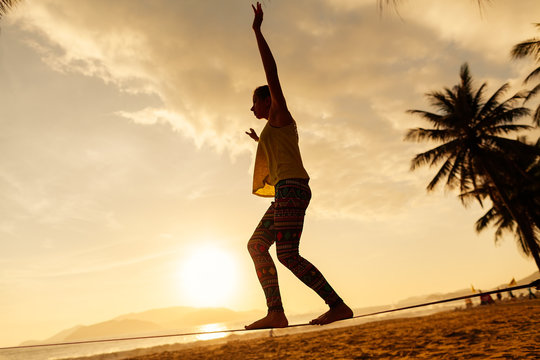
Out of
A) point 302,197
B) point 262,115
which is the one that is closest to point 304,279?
point 302,197

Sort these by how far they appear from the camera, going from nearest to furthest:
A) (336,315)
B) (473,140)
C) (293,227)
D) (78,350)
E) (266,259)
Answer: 1. (293,227)
2. (336,315)
3. (266,259)
4. (473,140)
5. (78,350)

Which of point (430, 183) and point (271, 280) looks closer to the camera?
point (271, 280)

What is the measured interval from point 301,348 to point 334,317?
A: 13319 mm

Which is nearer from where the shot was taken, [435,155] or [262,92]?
[262,92]

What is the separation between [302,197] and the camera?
2426mm

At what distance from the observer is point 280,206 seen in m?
2.39

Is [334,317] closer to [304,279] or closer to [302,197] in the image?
[304,279]

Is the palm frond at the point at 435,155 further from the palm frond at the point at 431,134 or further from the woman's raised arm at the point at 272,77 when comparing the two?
the woman's raised arm at the point at 272,77

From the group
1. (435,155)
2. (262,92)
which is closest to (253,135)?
(262,92)

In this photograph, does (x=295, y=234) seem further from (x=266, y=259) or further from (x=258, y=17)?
(x=258, y=17)

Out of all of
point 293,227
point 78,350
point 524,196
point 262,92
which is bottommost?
point 78,350

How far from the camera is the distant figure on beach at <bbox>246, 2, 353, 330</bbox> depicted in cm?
239

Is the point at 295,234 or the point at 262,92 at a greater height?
the point at 262,92

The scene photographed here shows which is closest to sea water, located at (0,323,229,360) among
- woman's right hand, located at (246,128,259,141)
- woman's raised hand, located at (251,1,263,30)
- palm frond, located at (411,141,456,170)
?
palm frond, located at (411,141,456,170)
